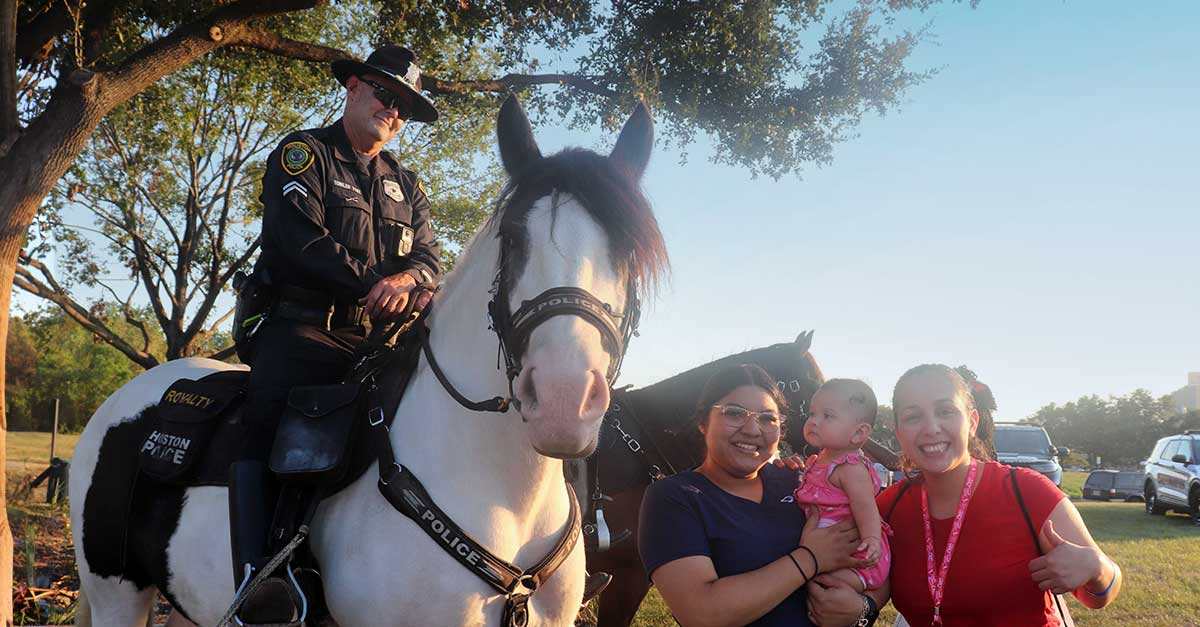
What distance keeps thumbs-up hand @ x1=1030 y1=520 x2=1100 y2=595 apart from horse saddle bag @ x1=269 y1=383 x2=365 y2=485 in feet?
7.41

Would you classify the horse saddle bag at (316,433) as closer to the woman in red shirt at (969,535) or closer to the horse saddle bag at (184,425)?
the horse saddle bag at (184,425)

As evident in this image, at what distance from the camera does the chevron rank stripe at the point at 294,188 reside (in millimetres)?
2967

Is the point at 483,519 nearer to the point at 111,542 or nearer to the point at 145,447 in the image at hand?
the point at 145,447

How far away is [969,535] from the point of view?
257 centimetres

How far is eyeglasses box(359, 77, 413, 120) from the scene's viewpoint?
10.9 feet

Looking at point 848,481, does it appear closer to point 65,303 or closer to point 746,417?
point 746,417

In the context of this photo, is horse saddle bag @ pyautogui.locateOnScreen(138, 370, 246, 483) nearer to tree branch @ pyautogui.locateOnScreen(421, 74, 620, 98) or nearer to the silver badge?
the silver badge

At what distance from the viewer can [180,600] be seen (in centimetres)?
323

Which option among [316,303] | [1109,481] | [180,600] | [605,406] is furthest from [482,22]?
[1109,481]

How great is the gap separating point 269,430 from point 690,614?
1647 mm

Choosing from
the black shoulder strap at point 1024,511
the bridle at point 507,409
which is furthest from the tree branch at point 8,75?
the black shoulder strap at point 1024,511

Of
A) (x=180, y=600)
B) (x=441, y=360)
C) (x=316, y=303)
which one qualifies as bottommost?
(x=180, y=600)

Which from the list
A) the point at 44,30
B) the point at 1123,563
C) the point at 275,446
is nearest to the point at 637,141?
the point at 275,446

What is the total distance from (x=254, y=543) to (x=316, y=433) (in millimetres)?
444
